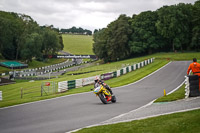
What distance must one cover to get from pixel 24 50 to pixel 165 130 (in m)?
88.0

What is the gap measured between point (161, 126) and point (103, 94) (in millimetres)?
7706

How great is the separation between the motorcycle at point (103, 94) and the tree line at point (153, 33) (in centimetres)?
6606

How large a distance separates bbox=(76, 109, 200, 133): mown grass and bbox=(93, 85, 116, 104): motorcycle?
19.0 ft

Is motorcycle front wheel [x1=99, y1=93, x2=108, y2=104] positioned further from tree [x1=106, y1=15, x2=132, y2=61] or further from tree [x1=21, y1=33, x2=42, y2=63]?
tree [x1=21, y1=33, x2=42, y2=63]

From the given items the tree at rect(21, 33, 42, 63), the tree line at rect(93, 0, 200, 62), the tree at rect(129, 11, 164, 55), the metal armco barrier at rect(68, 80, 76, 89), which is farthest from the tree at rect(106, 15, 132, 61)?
the metal armco barrier at rect(68, 80, 76, 89)

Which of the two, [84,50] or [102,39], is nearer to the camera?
[102,39]

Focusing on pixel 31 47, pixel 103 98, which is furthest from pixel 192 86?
pixel 31 47

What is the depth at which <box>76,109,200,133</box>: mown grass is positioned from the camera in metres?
7.85

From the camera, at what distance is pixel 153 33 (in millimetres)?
84750

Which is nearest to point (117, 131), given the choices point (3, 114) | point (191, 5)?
point (3, 114)

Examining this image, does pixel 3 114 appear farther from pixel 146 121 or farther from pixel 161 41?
pixel 161 41

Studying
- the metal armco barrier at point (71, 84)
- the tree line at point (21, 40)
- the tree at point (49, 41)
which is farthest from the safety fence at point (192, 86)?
the tree at point (49, 41)

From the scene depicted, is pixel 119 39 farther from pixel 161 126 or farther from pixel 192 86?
pixel 161 126

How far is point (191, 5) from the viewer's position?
274ft
